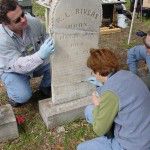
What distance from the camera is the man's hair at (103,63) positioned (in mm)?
2566

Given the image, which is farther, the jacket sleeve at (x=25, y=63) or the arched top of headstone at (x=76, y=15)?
the jacket sleeve at (x=25, y=63)

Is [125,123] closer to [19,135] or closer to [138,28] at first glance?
[19,135]

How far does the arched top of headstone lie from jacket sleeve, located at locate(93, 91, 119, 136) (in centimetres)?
120

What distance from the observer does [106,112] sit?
2455mm

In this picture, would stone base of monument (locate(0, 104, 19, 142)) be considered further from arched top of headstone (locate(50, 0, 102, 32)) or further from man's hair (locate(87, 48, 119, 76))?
man's hair (locate(87, 48, 119, 76))

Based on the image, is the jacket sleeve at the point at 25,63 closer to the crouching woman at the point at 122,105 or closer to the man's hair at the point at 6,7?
the man's hair at the point at 6,7

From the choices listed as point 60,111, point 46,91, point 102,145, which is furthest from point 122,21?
point 102,145

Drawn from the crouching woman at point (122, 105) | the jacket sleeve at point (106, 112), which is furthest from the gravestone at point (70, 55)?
the jacket sleeve at point (106, 112)

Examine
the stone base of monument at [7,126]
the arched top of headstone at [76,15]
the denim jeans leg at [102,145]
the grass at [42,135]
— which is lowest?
the grass at [42,135]

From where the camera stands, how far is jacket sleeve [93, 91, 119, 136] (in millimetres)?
2402

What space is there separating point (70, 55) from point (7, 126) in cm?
110

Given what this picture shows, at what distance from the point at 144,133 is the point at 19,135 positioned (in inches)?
68.4

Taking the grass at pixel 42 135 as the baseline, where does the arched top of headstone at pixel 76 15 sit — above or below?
above

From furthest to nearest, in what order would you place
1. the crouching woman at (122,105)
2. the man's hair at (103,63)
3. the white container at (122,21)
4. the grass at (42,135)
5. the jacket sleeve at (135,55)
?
the white container at (122,21), the jacket sleeve at (135,55), the grass at (42,135), the man's hair at (103,63), the crouching woman at (122,105)
